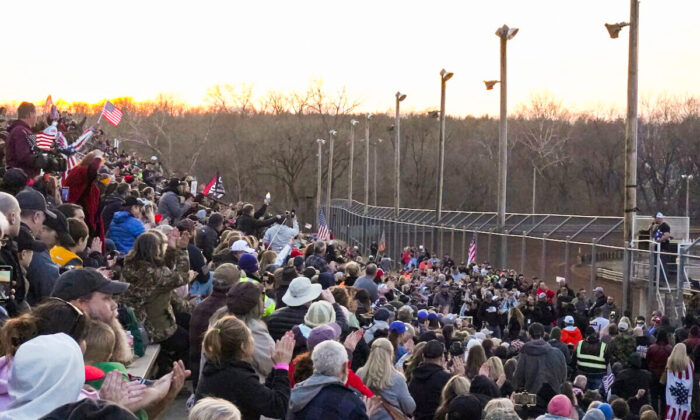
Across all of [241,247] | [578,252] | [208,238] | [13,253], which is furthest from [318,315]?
[578,252]

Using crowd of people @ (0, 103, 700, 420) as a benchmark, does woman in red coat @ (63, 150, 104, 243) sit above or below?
above

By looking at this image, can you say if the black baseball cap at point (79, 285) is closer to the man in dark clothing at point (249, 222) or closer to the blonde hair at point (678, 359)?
the blonde hair at point (678, 359)

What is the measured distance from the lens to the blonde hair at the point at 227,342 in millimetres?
6648

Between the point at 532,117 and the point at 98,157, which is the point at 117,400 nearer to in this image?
the point at 98,157

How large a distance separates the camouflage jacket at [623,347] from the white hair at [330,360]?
375 inches

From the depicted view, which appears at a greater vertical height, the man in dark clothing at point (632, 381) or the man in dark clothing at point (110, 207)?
the man in dark clothing at point (110, 207)

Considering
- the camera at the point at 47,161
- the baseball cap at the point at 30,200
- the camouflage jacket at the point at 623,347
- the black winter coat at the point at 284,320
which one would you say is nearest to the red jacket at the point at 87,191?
the camera at the point at 47,161

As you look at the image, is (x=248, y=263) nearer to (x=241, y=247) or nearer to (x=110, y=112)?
(x=241, y=247)

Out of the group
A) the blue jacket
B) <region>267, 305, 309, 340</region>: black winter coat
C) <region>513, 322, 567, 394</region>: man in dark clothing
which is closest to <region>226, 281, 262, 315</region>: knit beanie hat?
<region>267, 305, 309, 340</region>: black winter coat

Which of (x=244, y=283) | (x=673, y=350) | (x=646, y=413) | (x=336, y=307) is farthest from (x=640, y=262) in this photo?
(x=244, y=283)

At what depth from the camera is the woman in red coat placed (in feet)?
38.2

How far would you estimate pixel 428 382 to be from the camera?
367 inches

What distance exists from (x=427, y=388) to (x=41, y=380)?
18.3 feet

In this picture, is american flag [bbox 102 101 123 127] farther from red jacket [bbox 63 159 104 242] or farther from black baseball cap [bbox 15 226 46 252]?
black baseball cap [bbox 15 226 46 252]
